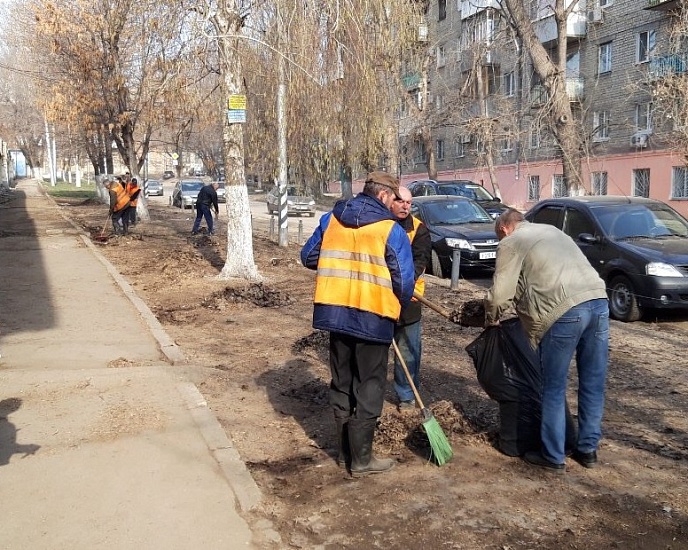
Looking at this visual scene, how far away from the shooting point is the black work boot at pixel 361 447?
168 inches

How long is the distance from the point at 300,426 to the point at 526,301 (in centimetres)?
200

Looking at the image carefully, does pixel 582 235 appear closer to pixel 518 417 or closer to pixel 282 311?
pixel 282 311

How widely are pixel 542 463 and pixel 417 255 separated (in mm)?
1744

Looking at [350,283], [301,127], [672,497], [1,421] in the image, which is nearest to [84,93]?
[301,127]

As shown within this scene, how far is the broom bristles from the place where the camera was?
4418 mm

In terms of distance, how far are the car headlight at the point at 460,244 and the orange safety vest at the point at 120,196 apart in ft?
30.4

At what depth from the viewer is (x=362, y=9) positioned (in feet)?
35.1

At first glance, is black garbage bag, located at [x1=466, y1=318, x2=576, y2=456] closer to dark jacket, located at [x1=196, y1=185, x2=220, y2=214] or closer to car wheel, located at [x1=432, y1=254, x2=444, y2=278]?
car wheel, located at [x1=432, y1=254, x2=444, y2=278]

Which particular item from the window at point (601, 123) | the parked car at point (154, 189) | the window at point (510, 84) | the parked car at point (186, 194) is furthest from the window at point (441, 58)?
the parked car at point (154, 189)

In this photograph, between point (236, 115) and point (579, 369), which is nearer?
point (579, 369)

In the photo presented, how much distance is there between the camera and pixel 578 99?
3095 cm

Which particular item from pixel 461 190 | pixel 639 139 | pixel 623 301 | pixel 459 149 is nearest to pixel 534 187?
pixel 639 139

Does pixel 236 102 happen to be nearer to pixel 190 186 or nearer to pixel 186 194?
pixel 186 194

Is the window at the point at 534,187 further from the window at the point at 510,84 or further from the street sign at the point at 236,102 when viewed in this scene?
the street sign at the point at 236,102
